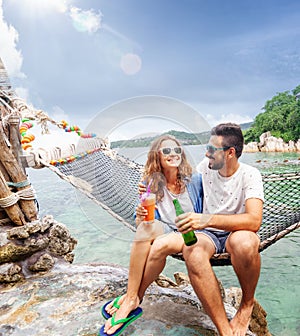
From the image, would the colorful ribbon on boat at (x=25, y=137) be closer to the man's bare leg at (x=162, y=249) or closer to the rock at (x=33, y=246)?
the rock at (x=33, y=246)

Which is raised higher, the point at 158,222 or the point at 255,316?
the point at 158,222

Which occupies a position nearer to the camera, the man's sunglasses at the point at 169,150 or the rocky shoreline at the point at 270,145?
the man's sunglasses at the point at 169,150

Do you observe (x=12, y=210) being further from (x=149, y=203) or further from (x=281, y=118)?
(x=281, y=118)

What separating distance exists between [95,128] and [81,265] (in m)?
1.11

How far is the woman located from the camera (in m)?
1.01

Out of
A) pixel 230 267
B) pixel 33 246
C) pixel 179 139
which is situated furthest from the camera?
pixel 230 267

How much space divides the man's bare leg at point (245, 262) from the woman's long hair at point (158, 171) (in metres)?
0.26

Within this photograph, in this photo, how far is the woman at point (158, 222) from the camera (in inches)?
39.8

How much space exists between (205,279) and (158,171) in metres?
0.39

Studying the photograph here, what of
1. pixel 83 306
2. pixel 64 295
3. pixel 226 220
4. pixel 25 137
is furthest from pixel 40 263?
pixel 226 220

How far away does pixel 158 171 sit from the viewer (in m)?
1.06

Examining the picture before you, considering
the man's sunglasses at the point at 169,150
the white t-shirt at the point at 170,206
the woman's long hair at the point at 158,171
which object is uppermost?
the man's sunglasses at the point at 169,150

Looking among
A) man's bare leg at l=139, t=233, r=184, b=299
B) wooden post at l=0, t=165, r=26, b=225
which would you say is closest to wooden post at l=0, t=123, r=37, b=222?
wooden post at l=0, t=165, r=26, b=225

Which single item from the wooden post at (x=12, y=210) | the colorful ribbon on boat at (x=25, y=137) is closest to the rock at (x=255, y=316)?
the wooden post at (x=12, y=210)
